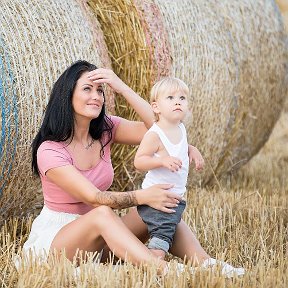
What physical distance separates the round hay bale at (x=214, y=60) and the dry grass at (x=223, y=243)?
42 cm

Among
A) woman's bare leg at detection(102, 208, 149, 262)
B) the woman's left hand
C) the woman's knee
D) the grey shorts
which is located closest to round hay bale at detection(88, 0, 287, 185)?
the woman's left hand

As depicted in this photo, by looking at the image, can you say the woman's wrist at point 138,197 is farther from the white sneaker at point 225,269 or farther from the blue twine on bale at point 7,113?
the blue twine on bale at point 7,113

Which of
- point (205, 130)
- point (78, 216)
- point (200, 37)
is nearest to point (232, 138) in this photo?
point (205, 130)

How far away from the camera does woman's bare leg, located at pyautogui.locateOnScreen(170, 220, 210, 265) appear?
4.82 metres

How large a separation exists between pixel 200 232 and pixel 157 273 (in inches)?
52.3

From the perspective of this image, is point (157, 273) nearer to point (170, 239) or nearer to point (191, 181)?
point (170, 239)

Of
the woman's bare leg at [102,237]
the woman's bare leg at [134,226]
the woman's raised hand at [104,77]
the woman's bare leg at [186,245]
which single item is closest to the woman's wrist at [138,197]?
the woman's bare leg at [102,237]

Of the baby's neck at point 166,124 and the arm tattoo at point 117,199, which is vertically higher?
the baby's neck at point 166,124

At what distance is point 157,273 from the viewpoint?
14.4 feet

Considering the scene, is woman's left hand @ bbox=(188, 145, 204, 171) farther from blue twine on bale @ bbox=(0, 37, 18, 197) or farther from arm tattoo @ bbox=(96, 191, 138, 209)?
blue twine on bale @ bbox=(0, 37, 18, 197)

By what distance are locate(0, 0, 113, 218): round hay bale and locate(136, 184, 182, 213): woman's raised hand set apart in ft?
3.49

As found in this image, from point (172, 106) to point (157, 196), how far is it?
0.49 meters

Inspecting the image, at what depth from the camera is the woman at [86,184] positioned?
456cm

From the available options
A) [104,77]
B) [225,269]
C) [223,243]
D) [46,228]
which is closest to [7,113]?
[104,77]
